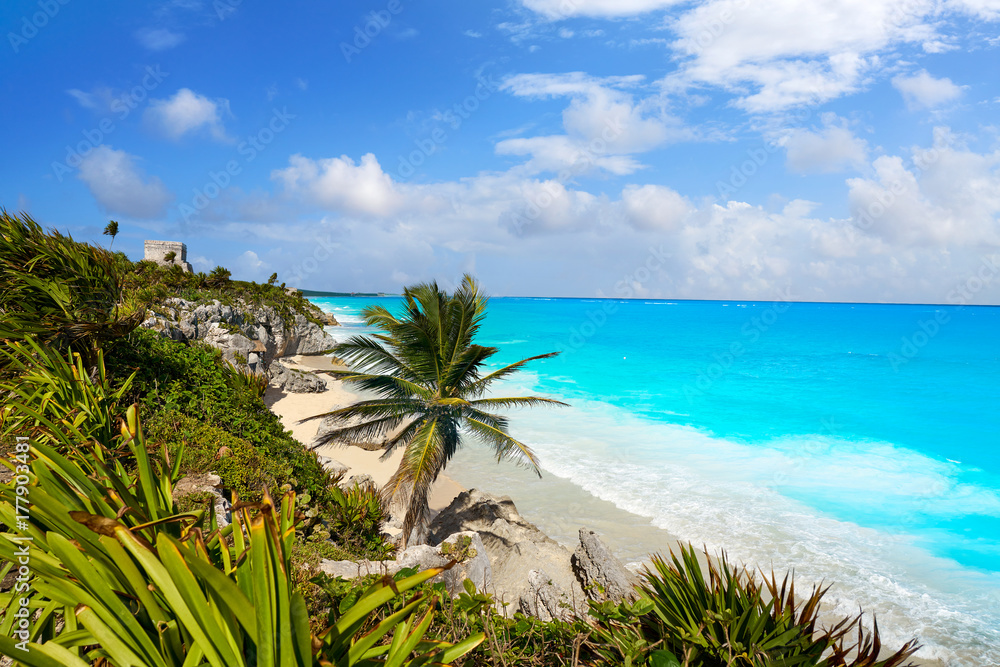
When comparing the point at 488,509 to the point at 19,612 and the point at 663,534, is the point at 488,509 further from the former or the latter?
the point at 19,612

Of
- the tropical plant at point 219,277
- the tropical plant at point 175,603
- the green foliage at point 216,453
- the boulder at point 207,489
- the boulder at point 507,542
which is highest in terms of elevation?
the tropical plant at point 219,277

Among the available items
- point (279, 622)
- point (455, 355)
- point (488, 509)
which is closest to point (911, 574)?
point (488, 509)

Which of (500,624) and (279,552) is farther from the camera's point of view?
(500,624)

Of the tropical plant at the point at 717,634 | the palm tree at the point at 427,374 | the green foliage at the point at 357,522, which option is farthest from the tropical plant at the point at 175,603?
the palm tree at the point at 427,374

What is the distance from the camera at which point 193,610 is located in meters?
1.74

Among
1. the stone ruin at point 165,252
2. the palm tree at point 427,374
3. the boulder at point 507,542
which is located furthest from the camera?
the stone ruin at point 165,252

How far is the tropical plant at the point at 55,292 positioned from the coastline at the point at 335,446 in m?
4.83

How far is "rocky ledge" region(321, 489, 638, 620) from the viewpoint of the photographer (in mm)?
6945

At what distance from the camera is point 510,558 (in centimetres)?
1033

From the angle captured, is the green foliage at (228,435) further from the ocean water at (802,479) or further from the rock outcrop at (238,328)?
the ocean water at (802,479)

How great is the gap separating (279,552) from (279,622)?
0.24 m

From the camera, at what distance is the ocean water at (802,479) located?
1167cm

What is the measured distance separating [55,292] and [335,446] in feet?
38.7

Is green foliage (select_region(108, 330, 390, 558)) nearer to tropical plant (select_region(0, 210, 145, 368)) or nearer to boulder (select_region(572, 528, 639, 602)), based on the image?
tropical plant (select_region(0, 210, 145, 368))
